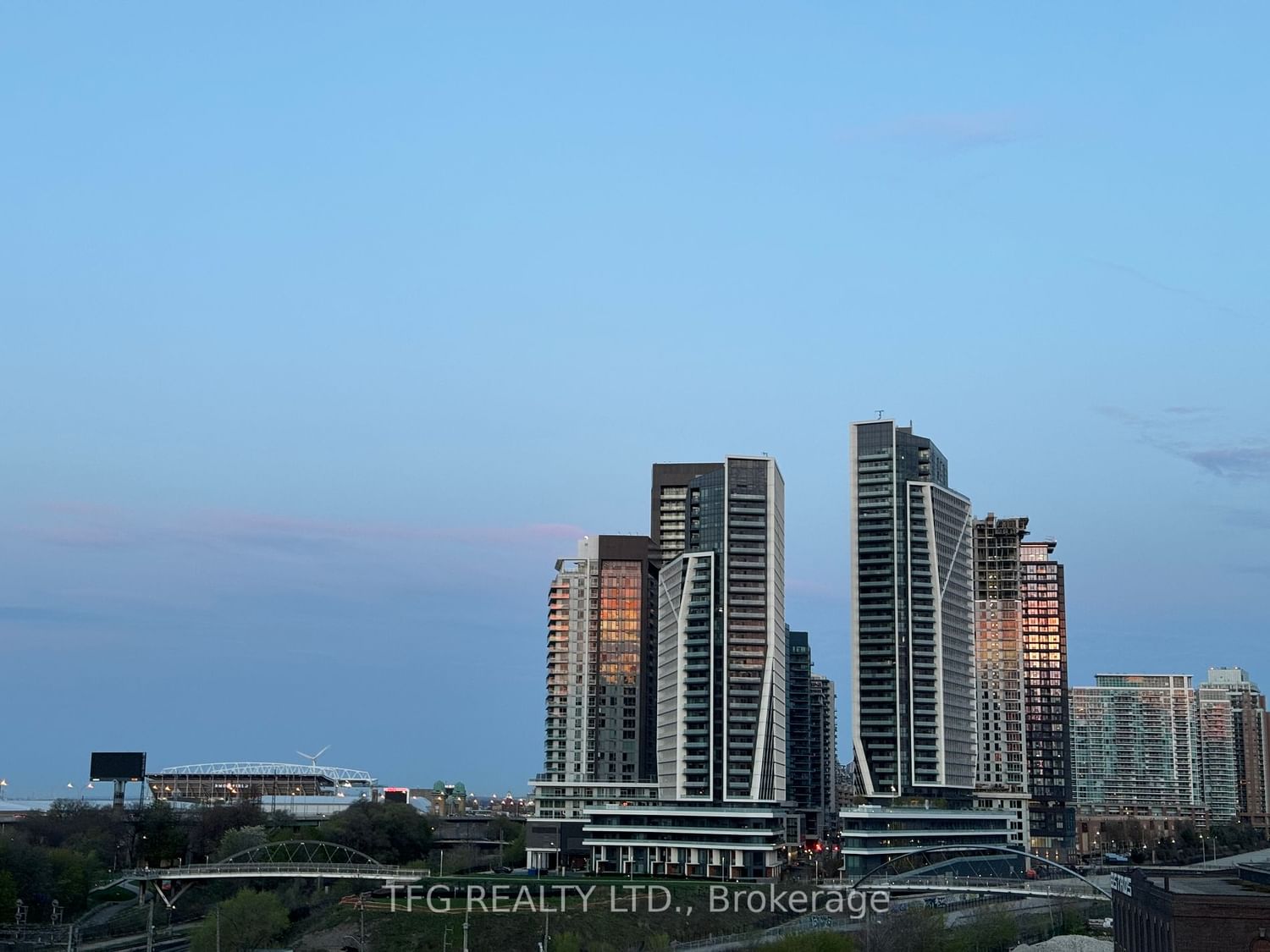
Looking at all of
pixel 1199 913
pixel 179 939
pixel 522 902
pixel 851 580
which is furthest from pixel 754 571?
pixel 1199 913

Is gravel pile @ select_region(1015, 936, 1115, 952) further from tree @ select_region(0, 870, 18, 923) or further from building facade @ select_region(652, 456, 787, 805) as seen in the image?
tree @ select_region(0, 870, 18, 923)

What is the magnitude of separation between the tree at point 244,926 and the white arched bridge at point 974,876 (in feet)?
167

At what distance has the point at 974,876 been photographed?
161 m

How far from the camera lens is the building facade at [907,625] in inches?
6668

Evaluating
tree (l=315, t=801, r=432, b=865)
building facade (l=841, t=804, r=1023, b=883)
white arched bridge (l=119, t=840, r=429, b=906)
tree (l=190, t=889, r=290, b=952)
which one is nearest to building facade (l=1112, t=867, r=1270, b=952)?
tree (l=190, t=889, r=290, b=952)

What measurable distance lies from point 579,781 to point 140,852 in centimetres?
5432

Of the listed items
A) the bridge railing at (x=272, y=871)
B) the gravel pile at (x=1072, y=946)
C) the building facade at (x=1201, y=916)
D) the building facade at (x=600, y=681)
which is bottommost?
the bridge railing at (x=272, y=871)

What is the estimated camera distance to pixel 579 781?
182 m

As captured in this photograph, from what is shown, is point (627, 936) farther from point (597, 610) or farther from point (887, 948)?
point (597, 610)

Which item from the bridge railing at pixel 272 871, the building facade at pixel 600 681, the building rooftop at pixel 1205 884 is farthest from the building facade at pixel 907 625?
the building rooftop at pixel 1205 884

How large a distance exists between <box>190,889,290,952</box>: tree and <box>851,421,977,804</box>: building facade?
73.4 meters

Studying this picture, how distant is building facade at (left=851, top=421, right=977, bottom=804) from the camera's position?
16938 centimetres

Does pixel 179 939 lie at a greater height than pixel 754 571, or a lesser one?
lesser

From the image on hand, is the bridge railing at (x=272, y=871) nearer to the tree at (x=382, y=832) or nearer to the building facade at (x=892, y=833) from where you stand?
the tree at (x=382, y=832)
